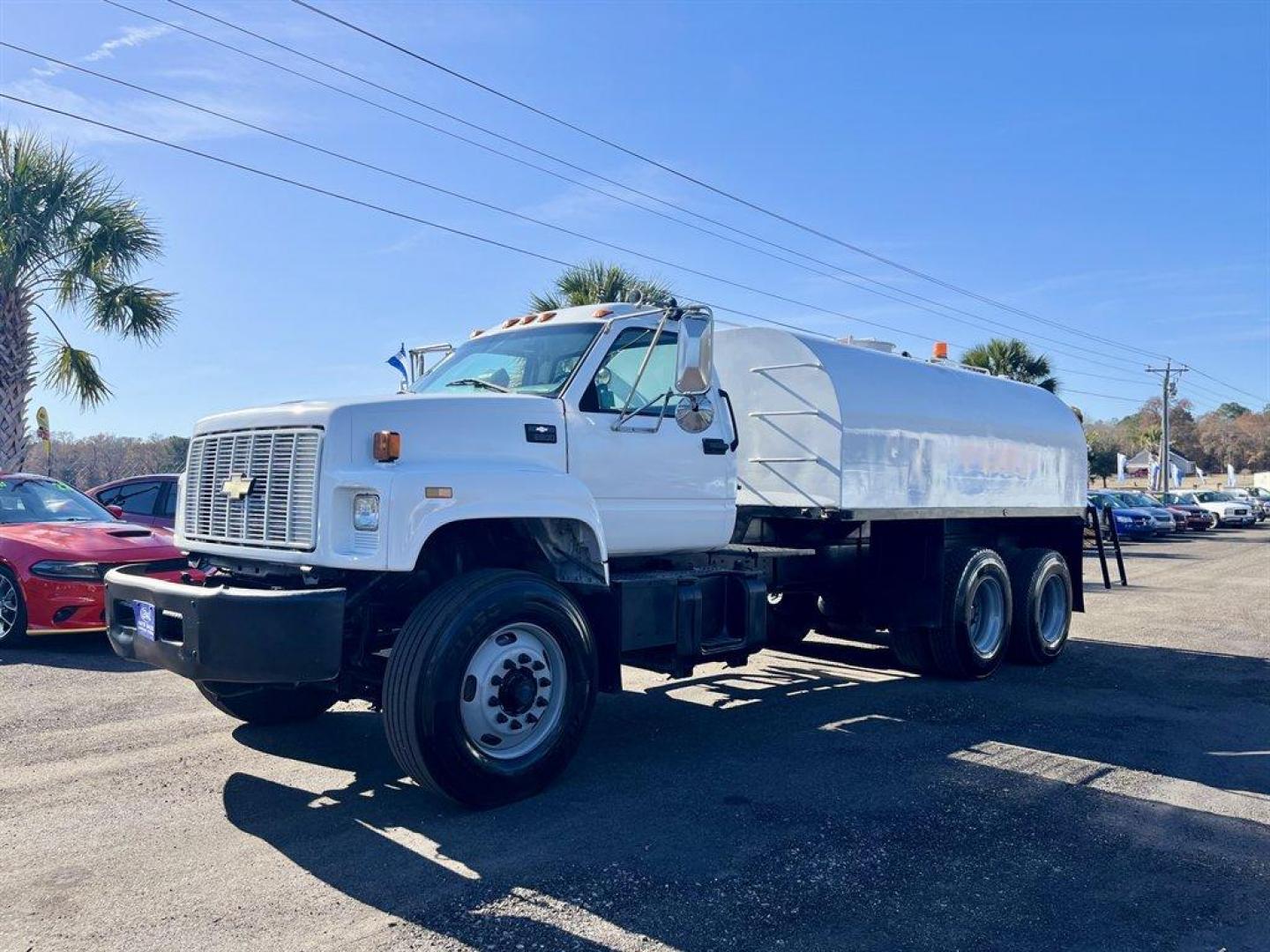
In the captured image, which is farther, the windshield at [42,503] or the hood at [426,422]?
the windshield at [42,503]

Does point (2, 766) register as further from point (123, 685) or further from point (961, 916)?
point (961, 916)

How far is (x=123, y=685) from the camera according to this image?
7934 millimetres

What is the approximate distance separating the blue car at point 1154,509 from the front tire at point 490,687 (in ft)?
106

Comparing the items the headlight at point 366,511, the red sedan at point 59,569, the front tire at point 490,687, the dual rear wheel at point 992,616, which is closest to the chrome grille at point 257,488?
the headlight at point 366,511

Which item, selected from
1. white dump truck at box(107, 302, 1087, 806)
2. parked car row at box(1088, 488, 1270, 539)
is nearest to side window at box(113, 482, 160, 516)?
white dump truck at box(107, 302, 1087, 806)

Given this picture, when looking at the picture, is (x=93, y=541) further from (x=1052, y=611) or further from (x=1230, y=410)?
(x=1230, y=410)

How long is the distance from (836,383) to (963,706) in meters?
2.63

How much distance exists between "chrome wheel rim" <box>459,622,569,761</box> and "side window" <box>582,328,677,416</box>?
146 cm

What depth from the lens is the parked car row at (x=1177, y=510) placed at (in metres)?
32.7

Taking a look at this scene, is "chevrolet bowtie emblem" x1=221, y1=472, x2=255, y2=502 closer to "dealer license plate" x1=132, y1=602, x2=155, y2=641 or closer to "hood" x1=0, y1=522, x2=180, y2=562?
"dealer license plate" x1=132, y1=602, x2=155, y2=641

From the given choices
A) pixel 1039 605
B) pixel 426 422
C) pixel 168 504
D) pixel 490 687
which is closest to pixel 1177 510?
pixel 1039 605

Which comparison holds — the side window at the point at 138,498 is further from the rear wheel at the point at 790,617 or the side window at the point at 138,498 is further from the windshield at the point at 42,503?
the rear wheel at the point at 790,617

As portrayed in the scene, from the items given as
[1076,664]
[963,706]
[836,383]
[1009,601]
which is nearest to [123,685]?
[836,383]

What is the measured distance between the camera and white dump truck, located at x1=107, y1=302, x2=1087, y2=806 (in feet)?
16.1
